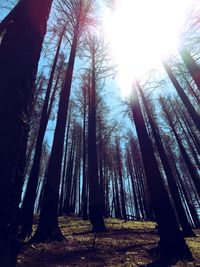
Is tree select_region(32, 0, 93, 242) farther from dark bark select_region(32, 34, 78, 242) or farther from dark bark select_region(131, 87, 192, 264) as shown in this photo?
dark bark select_region(131, 87, 192, 264)

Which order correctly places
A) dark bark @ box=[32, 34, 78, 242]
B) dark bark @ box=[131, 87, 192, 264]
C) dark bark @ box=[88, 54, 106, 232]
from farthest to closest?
dark bark @ box=[88, 54, 106, 232] < dark bark @ box=[32, 34, 78, 242] < dark bark @ box=[131, 87, 192, 264]

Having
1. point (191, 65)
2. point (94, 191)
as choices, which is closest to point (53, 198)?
point (94, 191)

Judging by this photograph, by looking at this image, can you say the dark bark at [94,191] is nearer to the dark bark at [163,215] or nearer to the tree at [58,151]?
the tree at [58,151]

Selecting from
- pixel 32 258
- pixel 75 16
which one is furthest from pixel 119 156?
pixel 32 258

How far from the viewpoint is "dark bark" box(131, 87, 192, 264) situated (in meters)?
5.29

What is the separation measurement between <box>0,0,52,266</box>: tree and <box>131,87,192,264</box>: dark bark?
4762 mm

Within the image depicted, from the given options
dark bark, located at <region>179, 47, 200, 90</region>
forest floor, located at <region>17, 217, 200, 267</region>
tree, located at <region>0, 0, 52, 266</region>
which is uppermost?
dark bark, located at <region>179, 47, 200, 90</region>

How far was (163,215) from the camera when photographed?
235 inches

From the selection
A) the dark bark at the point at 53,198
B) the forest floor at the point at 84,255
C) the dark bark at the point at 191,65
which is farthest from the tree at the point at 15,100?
the dark bark at the point at 191,65

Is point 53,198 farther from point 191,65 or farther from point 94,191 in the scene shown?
point 191,65

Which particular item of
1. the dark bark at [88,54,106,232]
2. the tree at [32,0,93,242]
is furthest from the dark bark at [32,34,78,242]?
the dark bark at [88,54,106,232]

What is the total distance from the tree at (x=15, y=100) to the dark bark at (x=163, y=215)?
4.76m

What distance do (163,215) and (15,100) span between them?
5464 millimetres

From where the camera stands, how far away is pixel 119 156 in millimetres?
24125
